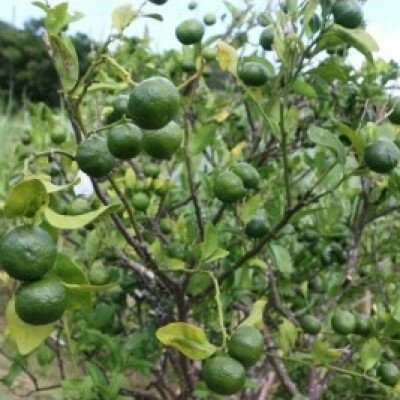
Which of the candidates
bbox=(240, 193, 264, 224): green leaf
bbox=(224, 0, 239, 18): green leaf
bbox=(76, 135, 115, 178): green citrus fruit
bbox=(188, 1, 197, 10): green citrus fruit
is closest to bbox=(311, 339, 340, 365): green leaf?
bbox=(240, 193, 264, 224): green leaf

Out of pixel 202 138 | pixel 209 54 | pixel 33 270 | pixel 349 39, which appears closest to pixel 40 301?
pixel 33 270

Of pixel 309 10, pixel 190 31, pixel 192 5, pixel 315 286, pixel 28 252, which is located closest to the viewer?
pixel 28 252

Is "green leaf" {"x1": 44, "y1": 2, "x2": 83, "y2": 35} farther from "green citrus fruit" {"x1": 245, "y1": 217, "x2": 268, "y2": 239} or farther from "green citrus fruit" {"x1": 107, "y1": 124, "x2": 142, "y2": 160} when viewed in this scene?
"green citrus fruit" {"x1": 245, "y1": 217, "x2": 268, "y2": 239}

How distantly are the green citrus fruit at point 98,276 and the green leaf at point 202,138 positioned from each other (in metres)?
0.31

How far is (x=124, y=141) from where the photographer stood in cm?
101

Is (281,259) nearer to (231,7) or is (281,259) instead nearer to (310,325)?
(310,325)

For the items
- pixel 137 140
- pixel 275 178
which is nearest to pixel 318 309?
pixel 275 178

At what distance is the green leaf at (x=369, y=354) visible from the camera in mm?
1447

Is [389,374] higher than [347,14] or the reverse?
the reverse

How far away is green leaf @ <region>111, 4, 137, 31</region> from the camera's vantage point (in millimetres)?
1192

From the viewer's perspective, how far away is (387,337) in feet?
4.88

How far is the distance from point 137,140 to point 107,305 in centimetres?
94

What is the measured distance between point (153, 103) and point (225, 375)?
38 centimetres

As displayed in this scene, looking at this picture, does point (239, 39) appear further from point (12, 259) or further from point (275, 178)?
point (12, 259)
